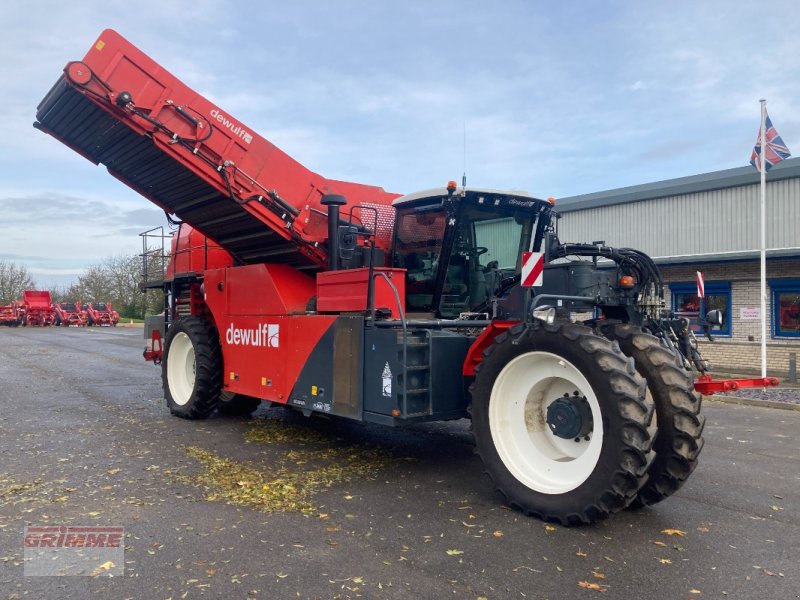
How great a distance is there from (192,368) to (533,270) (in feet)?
19.0

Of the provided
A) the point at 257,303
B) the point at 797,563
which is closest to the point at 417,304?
the point at 257,303

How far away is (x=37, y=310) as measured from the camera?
1697 inches

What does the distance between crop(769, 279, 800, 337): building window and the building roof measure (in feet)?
7.94

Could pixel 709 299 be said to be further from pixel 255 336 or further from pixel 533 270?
pixel 533 270

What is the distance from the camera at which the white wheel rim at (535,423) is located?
4.61 meters

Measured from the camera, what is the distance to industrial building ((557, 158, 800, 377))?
1453 cm

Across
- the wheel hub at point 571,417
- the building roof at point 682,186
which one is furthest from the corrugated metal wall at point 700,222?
the wheel hub at point 571,417

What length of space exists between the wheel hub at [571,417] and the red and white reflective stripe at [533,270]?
922 mm

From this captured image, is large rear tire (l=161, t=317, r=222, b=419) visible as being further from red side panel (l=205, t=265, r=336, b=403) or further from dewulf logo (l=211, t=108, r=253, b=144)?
dewulf logo (l=211, t=108, r=253, b=144)

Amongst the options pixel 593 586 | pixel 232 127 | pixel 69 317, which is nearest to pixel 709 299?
pixel 232 127

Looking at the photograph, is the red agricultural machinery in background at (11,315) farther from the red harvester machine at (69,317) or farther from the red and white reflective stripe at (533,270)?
the red and white reflective stripe at (533,270)

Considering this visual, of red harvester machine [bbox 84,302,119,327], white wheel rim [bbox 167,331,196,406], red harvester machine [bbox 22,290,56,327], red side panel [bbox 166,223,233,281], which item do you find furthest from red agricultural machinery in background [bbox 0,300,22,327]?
white wheel rim [bbox 167,331,196,406]

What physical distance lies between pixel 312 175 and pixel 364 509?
4.13 meters

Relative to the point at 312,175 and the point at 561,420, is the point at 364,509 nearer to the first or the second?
the point at 561,420
